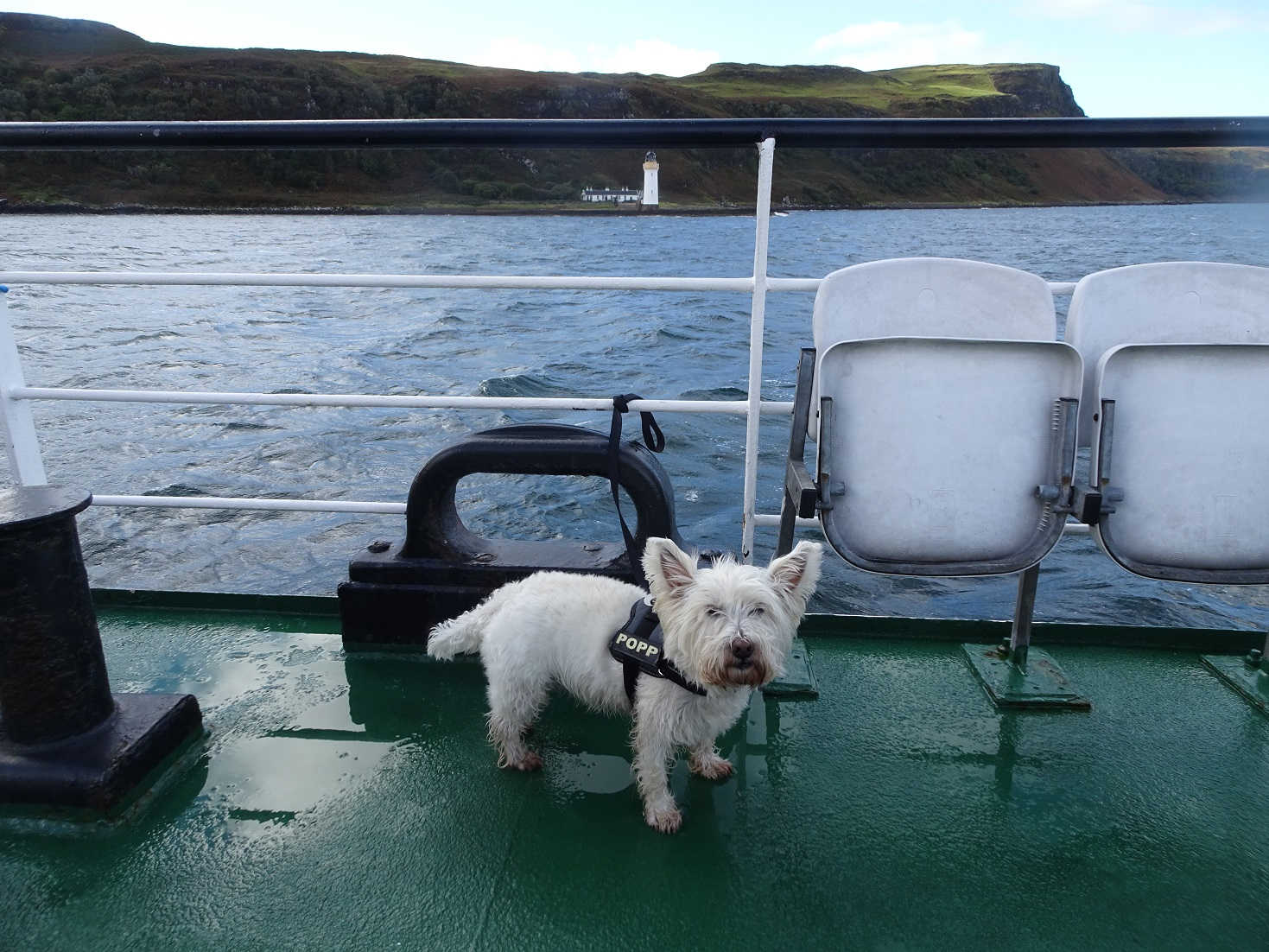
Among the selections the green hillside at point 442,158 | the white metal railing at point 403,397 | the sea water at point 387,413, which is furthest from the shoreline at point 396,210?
the white metal railing at point 403,397

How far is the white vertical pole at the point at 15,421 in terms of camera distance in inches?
119

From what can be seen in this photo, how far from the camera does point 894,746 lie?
2.34m

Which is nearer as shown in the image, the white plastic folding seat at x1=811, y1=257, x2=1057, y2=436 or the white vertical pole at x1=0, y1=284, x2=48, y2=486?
the white plastic folding seat at x1=811, y1=257, x2=1057, y2=436

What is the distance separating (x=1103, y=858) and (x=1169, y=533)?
3.07 feet

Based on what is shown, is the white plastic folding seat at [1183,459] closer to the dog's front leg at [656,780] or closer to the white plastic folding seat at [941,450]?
the white plastic folding seat at [941,450]

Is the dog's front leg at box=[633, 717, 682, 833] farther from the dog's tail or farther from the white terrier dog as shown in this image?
the dog's tail

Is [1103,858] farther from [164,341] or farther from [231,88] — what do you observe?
[231,88]

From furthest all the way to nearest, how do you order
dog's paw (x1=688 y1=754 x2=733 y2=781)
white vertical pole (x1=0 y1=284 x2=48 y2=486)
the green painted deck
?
white vertical pole (x1=0 y1=284 x2=48 y2=486) < dog's paw (x1=688 y1=754 x2=733 y2=781) < the green painted deck

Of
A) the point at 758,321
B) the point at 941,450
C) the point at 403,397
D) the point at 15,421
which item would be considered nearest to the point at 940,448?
the point at 941,450

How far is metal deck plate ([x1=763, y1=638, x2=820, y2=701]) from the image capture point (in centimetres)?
257

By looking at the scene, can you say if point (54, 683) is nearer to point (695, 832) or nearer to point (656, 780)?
point (656, 780)

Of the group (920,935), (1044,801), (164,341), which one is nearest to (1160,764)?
(1044,801)

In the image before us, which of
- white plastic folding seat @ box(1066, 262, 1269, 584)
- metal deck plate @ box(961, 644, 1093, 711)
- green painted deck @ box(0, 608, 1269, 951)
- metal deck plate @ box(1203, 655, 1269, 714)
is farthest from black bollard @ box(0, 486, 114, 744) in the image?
metal deck plate @ box(1203, 655, 1269, 714)

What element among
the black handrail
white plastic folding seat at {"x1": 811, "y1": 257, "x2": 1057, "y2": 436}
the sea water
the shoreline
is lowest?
the sea water
